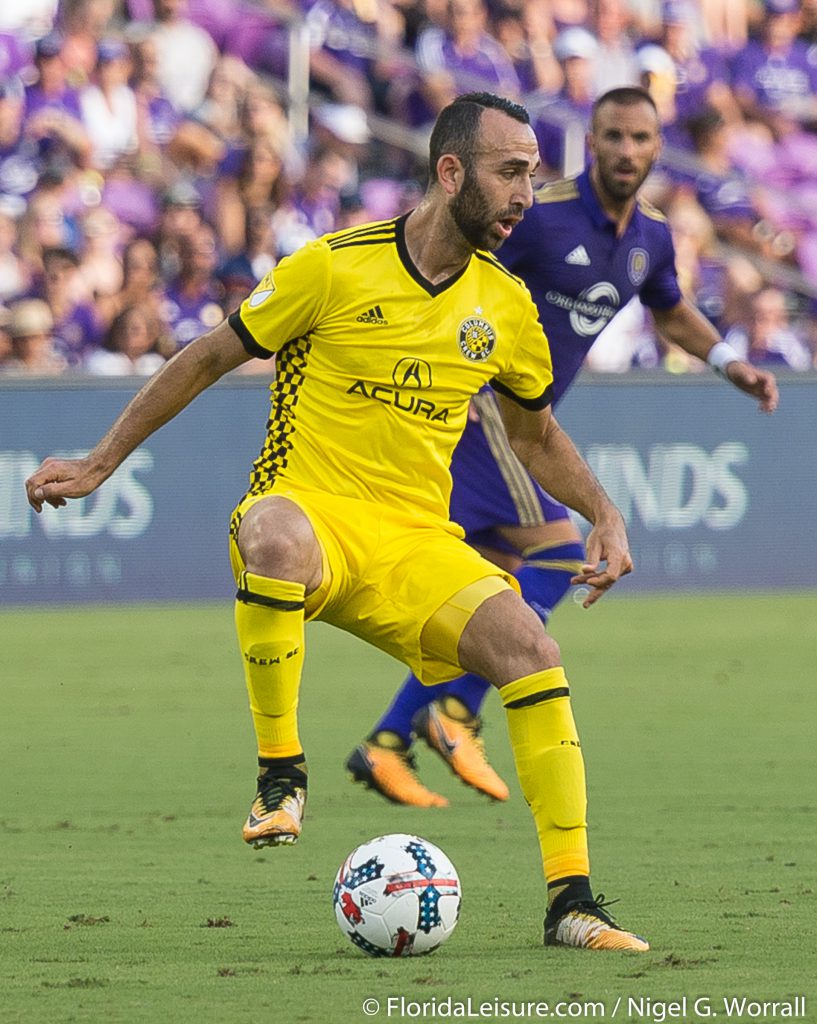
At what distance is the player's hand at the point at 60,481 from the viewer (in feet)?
17.6

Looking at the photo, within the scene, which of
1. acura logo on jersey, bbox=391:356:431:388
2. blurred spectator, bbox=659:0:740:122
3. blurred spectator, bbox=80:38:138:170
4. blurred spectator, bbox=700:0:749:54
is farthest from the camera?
blurred spectator, bbox=700:0:749:54

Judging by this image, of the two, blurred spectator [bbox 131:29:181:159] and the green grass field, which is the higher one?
blurred spectator [bbox 131:29:181:159]

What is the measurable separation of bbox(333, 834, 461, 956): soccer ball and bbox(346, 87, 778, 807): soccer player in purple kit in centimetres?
267

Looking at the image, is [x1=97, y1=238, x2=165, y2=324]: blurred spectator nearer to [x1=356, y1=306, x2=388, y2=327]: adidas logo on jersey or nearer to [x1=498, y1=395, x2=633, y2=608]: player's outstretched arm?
[x1=498, y1=395, x2=633, y2=608]: player's outstretched arm

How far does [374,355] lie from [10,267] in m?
10.8

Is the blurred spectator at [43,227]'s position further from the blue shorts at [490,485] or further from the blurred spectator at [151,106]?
the blue shorts at [490,485]

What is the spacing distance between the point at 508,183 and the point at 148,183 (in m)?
12.1

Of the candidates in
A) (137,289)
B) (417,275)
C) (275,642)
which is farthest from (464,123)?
(137,289)

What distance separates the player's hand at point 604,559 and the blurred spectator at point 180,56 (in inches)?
505

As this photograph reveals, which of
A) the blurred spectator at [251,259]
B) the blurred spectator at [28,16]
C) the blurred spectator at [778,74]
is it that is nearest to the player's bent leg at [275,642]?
the blurred spectator at [251,259]

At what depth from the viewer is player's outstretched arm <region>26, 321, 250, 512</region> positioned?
548 centimetres


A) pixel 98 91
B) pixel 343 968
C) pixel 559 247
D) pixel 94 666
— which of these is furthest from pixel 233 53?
pixel 343 968

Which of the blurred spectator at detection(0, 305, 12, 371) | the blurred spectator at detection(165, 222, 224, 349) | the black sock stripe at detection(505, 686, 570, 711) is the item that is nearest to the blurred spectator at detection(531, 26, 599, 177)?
the blurred spectator at detection(165, 222, 224, 349)

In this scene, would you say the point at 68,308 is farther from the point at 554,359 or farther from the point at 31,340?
the point at 554,359
